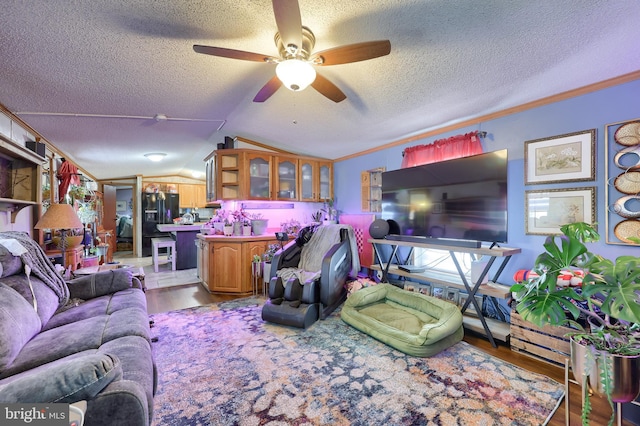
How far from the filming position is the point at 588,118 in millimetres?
2139

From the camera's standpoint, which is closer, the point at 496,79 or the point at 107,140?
the point at 496,79

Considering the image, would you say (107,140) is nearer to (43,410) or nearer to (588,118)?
(43,410)

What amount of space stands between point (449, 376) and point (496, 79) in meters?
2.24

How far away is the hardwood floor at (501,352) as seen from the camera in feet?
4.66

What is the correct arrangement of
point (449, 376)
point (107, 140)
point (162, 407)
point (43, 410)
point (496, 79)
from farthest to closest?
point (107, 140) < point (496, 79) < point (449, 376) < point (162, 407) < point (43, 410)

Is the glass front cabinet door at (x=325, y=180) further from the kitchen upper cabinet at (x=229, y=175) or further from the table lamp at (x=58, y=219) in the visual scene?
the table lamp at (x=58, y=219)

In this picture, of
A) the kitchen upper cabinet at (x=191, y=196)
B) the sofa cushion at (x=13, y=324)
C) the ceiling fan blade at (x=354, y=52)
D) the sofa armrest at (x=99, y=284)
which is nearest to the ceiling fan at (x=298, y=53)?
the ceiling fan blade at (x=354, y=52)

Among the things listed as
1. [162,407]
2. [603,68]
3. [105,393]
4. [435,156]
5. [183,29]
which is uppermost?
[183,29]

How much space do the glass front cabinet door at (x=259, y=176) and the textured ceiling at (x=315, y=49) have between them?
99cm

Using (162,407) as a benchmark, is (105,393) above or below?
above

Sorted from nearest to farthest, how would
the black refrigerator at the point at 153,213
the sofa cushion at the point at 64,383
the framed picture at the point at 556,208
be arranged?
1. the sofa cushion at the point at 64,383
2. the framed picture at the point at 556,208
3. the black refrigerator at the point at 153,213

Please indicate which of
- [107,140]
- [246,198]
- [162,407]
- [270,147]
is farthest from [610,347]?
[107,140]

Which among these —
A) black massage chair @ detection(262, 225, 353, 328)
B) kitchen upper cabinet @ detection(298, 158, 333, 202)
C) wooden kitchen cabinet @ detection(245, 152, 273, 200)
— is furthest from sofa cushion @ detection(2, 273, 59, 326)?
kitchen upper cabinet @ detection(298, 158, 333, 202)

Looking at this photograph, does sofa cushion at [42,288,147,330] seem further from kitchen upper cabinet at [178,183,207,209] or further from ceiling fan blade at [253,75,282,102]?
kitchen upper cabinet at [178,183,207,209]
